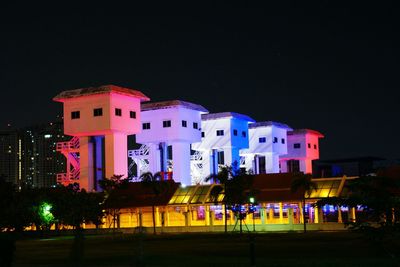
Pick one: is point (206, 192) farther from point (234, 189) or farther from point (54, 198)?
point (54, 198)

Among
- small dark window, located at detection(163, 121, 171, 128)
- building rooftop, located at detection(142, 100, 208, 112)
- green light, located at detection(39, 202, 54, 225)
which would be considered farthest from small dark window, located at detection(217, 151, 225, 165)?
green light, located at detection(39, 202, 54, 225)

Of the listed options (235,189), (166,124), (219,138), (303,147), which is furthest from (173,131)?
(303,147)

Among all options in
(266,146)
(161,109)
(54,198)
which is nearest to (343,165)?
(266,146)

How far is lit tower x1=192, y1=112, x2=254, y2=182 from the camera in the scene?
11244cm

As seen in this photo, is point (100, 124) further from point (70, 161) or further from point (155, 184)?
point (155, 184)

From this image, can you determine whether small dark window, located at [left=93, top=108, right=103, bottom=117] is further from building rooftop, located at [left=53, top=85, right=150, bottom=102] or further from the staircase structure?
the staircase structure

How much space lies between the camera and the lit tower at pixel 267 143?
127m

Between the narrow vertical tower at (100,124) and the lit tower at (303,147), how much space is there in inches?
2005

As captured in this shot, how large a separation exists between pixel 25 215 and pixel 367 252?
175ft

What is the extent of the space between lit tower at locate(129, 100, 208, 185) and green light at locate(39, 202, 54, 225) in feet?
78.0

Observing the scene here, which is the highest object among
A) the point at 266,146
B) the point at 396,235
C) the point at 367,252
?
the point at 266,146

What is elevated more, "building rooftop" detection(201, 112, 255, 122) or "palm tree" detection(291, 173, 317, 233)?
"building rooftop" detection(201, 112, 255, 122)

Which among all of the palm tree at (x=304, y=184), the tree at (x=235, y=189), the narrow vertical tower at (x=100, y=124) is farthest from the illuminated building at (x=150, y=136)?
the palm tree at (x=304, y=184)

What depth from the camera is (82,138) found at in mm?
95562
